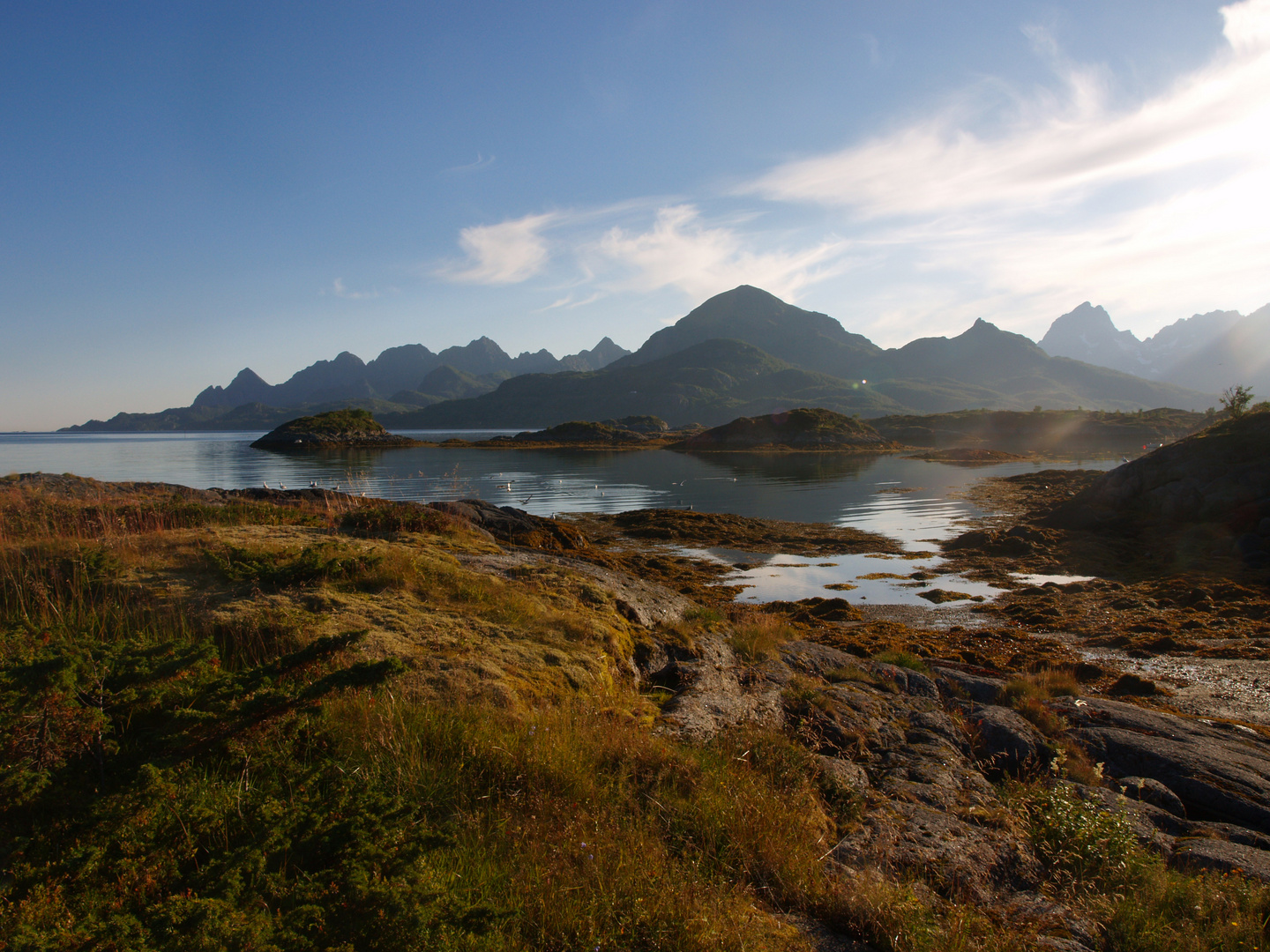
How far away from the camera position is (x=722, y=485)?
45281mm

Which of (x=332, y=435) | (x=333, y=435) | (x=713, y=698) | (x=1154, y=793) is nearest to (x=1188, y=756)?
(x=1154, y=793)

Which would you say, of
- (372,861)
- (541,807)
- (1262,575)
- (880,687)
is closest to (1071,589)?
(1262,575)

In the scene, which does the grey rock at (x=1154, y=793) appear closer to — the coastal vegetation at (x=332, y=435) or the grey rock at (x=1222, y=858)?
the grey rock at (x=1222, y=858)

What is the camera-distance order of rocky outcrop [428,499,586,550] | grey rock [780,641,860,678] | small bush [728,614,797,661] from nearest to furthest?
1. small bush [728,614,797,661]
2. grey rock [780,641,860,678]
3. rocky outcrop [428,499,586,550]

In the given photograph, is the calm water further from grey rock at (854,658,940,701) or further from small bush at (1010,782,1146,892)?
small bush at (1010,782,1146,892)

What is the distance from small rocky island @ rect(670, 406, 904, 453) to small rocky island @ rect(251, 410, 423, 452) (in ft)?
171

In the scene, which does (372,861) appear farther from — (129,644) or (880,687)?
(880,687)

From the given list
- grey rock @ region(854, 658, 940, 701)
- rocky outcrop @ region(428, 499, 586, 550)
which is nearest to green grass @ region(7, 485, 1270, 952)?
grey rock @ region(854, 658, 940, 701)

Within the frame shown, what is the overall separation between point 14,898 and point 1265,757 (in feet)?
36.9

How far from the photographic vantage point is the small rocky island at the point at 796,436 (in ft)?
314

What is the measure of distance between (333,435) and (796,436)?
267 feet

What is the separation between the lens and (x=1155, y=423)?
95.1m

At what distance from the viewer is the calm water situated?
20172 mm

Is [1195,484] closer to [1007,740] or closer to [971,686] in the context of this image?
[971,686]
